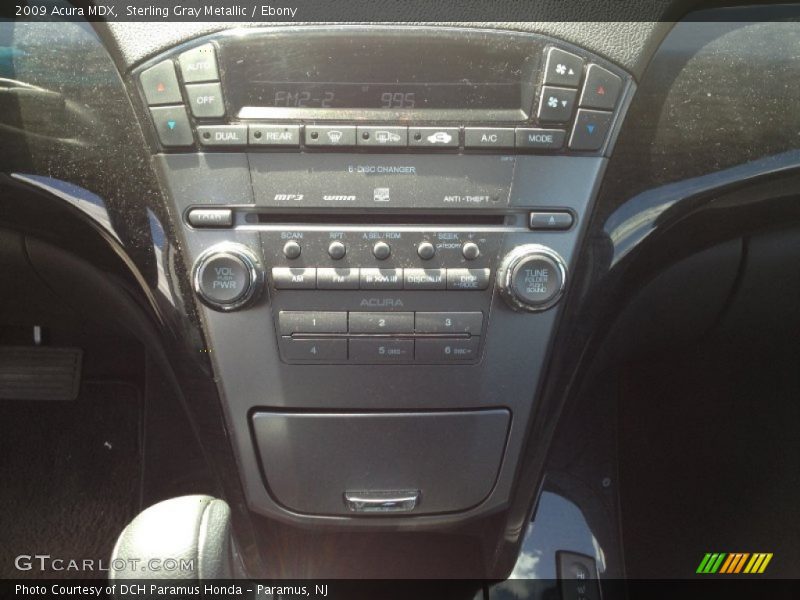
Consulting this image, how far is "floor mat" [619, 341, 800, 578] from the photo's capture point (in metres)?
1.82

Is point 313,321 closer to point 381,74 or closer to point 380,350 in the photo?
point 380,350

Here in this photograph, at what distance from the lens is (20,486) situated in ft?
6.61

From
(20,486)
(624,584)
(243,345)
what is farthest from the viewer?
(20,486)

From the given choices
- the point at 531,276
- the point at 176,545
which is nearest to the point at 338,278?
the point at 531,276

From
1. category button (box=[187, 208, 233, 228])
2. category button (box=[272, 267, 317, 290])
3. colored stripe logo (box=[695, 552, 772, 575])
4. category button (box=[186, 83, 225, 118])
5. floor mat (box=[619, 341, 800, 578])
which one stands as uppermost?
category button (box=[186, 83, 225, 118])

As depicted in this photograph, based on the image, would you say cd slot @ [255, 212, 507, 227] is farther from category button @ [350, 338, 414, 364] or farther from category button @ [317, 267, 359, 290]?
category button @ [350, 338, 414, 364]

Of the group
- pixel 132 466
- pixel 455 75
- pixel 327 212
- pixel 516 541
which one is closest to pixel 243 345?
pixel 327 212

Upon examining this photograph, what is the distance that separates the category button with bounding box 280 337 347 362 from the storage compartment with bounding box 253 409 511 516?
11 centimetres

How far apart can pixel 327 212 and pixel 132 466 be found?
1237mm

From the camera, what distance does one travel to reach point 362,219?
1123mm

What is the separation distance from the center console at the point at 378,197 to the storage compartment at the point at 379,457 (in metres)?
0.04

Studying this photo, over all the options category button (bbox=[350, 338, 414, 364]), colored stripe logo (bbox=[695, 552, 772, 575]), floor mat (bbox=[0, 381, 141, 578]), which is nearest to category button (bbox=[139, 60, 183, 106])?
category button (bbox=[350, 338, 414, 364])

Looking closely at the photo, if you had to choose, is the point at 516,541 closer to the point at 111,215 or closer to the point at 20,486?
the point at 111,215

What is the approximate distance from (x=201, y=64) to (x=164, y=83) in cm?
6
